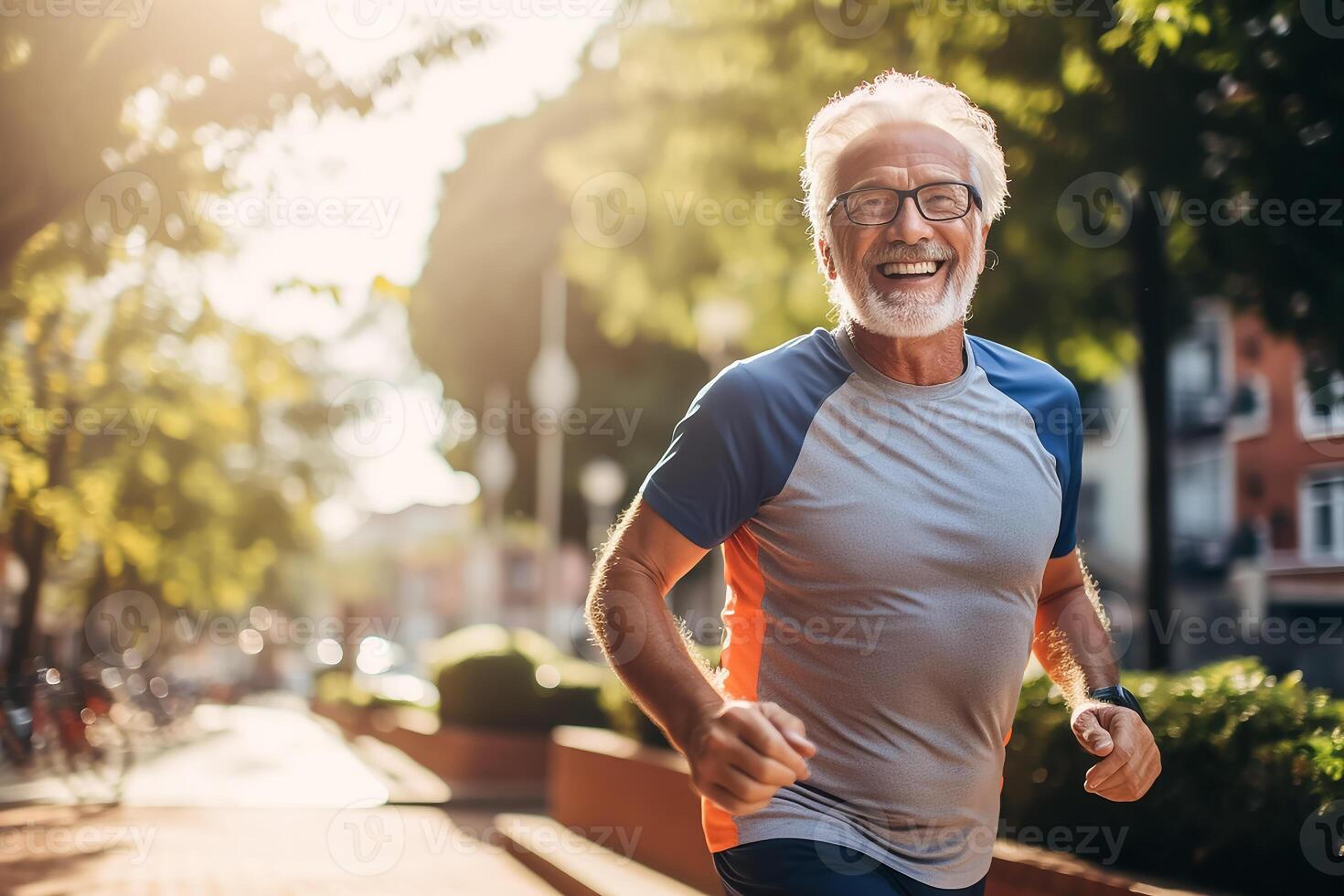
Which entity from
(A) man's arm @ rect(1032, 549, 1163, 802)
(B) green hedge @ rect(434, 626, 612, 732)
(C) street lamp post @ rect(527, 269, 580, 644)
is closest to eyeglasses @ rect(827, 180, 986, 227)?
(A) man's arm @ rect(1032, 549, 1163, 802)

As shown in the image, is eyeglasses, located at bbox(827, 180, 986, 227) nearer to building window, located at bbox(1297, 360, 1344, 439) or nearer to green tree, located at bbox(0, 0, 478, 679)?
green tree, located at bbox(0, 0, 478, 679)

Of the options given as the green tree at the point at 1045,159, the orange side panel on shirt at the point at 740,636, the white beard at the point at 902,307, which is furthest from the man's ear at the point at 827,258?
the green tree at the point at 1045,159

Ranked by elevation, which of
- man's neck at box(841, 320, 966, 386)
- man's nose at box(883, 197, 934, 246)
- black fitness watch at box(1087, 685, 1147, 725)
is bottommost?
black fitness watch at box(1087, 685, 1147, 725)

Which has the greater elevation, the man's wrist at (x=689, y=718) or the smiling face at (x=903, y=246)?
the smiling face at (x=903, y=246)

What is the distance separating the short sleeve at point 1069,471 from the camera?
3027 millimetres

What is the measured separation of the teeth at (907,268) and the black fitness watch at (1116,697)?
884 millimetres

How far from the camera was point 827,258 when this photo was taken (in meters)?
3.06

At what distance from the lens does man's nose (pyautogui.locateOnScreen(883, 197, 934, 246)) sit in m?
2.86

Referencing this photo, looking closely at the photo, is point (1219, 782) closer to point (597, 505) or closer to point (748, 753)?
point (748, 753)

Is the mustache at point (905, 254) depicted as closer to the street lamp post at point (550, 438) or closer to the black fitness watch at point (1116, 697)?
the black fitness watch at point (1116, 697)

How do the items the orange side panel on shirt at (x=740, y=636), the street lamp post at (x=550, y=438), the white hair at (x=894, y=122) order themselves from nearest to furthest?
the orange side panel on shirt at (x=740, y=636) → the white hair at (x=894, y=122) → the street lamp post at (x=550, y=438)

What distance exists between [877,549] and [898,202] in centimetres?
66

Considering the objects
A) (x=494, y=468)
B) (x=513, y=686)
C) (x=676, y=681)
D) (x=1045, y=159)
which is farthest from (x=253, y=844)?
(x=494, y=468)

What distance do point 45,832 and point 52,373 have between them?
7338 mm
